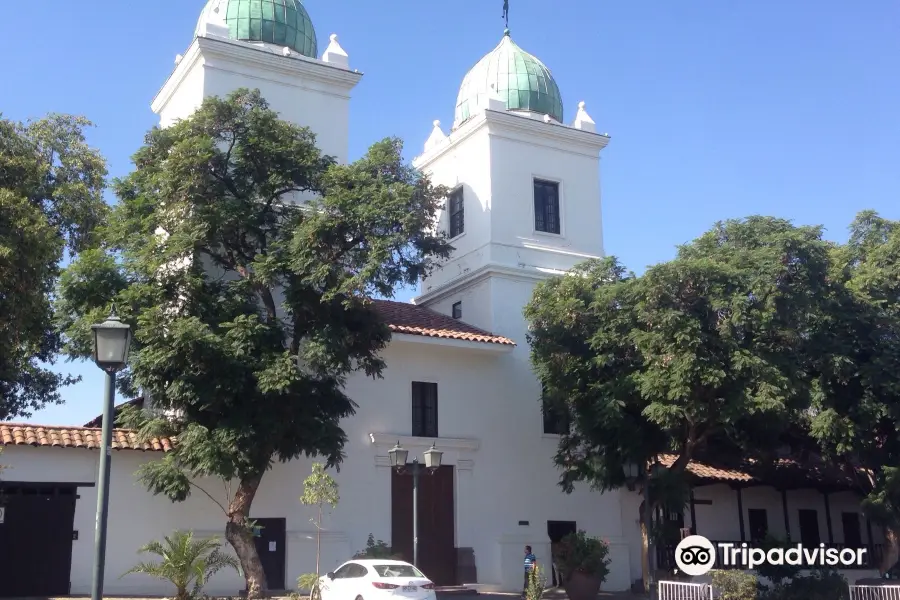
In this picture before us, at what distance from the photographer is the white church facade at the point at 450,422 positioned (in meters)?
20.2

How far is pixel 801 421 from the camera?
24.1 metres

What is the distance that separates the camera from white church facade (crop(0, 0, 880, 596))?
20.2m

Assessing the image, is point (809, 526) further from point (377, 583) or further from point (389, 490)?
point (377, 583)

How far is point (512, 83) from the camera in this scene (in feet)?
97.4

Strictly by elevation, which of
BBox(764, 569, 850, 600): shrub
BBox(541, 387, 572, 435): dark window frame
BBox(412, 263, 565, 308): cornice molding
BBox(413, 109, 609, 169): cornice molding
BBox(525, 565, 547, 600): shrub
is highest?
BBox(413, 109, 609, 169): cornice molding

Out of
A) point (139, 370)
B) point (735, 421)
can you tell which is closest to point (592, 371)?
point (735, 421)

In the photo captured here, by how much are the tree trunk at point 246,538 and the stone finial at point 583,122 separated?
15.9m

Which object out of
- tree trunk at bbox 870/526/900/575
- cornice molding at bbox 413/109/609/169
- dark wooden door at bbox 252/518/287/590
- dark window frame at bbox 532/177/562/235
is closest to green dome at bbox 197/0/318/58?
cornice molding at bbox 413/109/609/169

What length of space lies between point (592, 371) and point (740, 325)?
3.77 m

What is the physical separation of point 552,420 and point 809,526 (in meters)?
10.4

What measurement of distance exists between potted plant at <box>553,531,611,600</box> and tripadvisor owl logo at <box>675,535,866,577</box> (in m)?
1.85

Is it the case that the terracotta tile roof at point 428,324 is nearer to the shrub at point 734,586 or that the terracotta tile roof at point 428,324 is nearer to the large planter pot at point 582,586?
the large planter pot at point 582,586

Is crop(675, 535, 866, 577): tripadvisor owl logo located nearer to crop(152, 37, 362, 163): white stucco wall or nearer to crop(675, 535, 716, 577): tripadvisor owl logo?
crop(675, 535, 716, 577): tripadvisor owl logo

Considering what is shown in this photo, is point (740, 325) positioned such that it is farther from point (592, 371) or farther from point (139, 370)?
point (139, 370)
